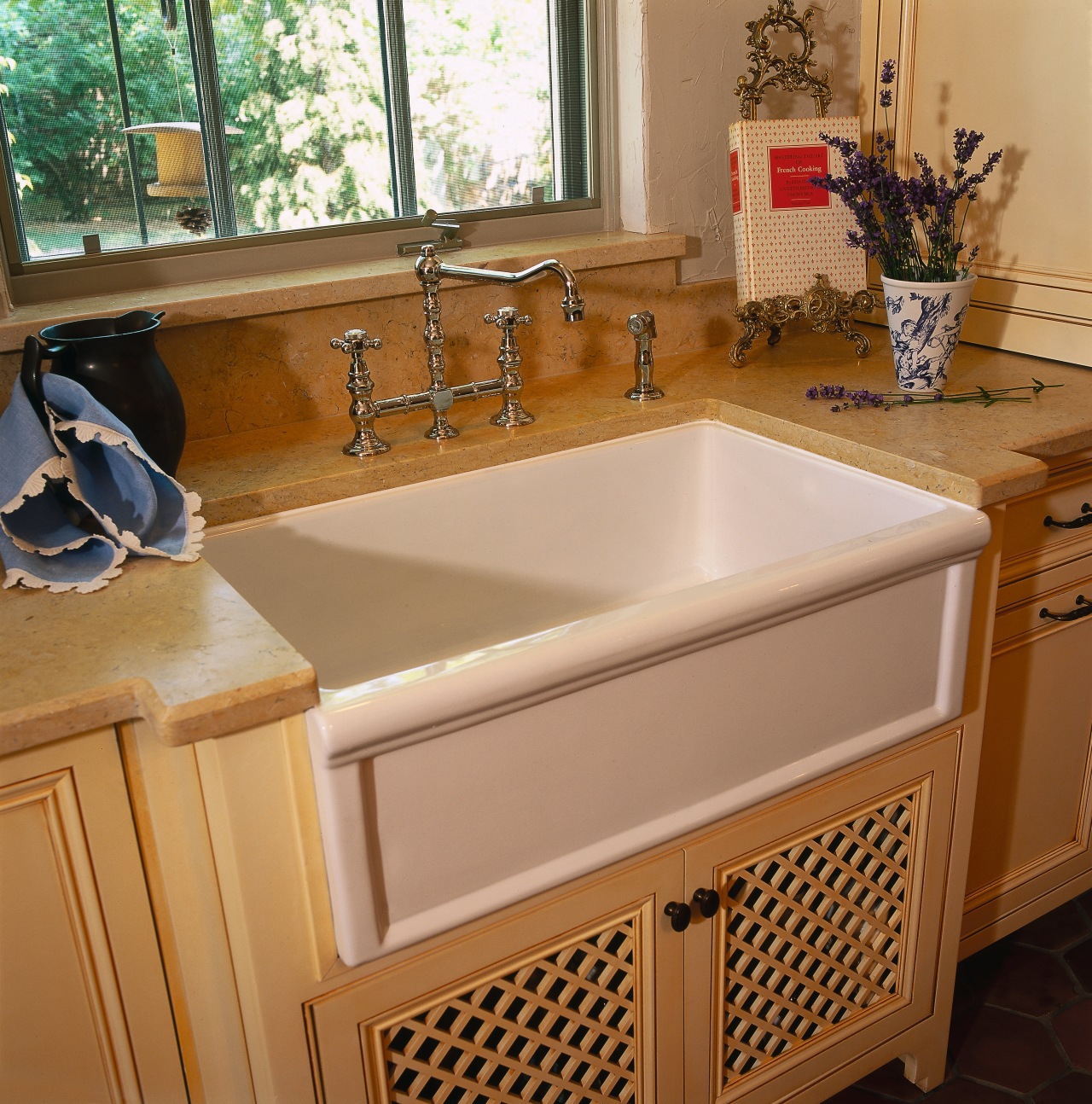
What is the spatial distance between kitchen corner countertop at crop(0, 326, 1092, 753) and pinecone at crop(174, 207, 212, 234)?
0.97 feet

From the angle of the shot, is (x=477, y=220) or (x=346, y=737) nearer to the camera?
(x=346, y=737)

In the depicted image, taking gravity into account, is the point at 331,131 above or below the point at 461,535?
above

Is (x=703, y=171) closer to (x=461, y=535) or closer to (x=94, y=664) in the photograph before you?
(x=461, y=535)

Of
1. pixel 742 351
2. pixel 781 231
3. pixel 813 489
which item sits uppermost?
pixel 781 231

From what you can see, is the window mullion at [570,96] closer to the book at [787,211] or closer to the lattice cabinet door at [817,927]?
the book at [787,211]

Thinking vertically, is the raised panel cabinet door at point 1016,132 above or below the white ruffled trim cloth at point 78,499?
above

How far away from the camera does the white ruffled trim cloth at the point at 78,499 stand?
1062 millimetres

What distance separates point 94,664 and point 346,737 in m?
0.23

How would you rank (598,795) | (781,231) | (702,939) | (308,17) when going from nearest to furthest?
(598,795) < (702,939) < (308,17) < (781,231)

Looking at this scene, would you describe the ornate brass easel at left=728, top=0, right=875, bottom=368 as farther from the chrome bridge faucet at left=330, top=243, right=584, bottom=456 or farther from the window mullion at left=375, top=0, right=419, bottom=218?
the window mullion at left=375, top=0, right=419, bottom=218

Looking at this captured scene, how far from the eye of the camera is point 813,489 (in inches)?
55.6

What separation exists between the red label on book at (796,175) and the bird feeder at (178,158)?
2.58 ft

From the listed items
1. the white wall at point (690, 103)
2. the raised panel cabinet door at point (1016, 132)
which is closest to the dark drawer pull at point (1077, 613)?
the raised panel cabinet door at point (1016, 132)

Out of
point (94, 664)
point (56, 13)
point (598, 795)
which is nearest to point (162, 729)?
point (94, 664)
